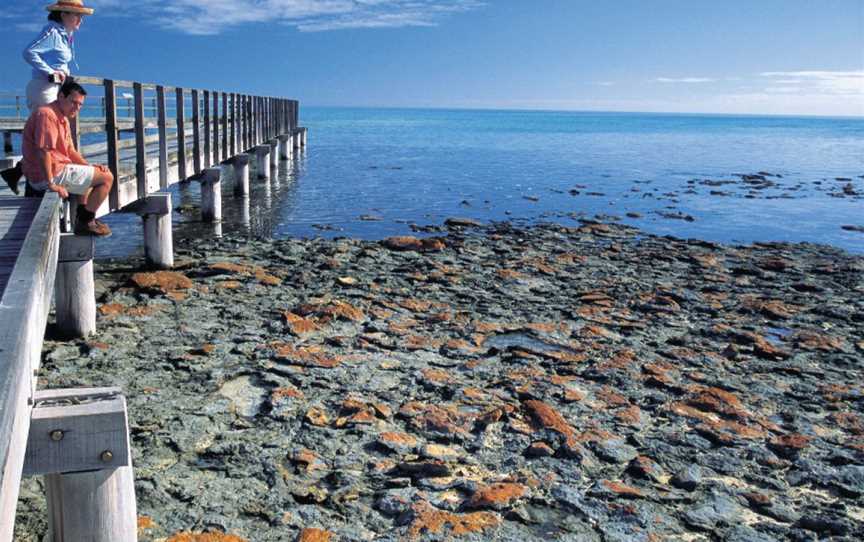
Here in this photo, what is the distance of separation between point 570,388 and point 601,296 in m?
3.72

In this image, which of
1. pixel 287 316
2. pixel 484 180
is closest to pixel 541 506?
pixel 287 316

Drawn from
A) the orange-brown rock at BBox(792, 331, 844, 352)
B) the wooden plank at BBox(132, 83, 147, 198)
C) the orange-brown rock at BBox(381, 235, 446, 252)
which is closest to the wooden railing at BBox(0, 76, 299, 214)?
the wooden plank at BBox(132, 83, 147, 198)

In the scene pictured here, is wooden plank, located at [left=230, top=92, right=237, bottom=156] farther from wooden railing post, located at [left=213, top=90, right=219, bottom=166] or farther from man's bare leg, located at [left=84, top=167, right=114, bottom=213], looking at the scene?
man's bare leg, located at [left=84, top=167, right=114, bottom=213]

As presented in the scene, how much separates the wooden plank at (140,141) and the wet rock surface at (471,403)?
1264 mm

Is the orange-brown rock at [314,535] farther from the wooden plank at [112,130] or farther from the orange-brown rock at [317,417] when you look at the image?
the wooden plank at [112,130]

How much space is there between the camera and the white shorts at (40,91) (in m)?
6.74

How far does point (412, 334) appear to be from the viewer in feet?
26.5

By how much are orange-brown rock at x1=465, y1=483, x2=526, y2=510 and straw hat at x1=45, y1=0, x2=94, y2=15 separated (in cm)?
543

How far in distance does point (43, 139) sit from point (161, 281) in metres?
3.26

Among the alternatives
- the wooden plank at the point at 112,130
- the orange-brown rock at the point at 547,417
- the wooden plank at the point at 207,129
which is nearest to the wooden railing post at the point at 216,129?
the wooden plank at the point at 207,129

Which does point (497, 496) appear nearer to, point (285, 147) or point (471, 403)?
point (471, 403)

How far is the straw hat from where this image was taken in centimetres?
661

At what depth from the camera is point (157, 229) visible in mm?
10039

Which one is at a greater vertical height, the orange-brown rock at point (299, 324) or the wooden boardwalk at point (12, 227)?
the wooden boardwalk at point (12, 227)
